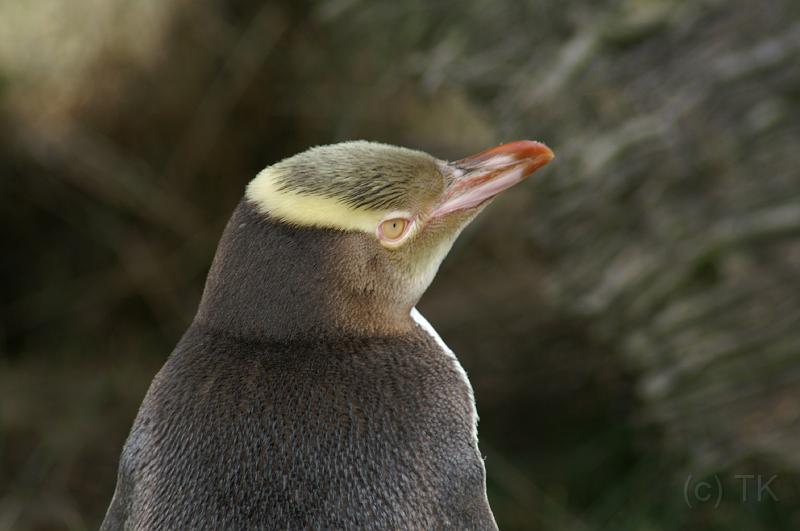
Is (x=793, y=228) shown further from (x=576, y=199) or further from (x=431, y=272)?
(x=431, y=272)

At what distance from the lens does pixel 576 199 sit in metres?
3.15

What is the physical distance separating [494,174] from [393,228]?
0.24 metres

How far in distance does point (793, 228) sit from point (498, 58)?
1.03 metres

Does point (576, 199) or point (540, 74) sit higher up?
point (540, 74)

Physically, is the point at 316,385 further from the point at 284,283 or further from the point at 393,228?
the point at 393,228

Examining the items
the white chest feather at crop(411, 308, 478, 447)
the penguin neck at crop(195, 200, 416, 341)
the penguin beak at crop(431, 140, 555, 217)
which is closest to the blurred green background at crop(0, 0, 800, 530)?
the penguin beak at crop(431, 140, 555, 217)

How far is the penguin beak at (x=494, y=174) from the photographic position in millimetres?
2082

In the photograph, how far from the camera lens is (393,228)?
198 centimetres

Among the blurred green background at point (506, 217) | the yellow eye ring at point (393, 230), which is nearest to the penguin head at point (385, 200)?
the yellow eye ring at point (393, 230)

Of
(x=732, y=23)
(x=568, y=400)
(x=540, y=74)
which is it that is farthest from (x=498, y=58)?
(x=568, y=400)

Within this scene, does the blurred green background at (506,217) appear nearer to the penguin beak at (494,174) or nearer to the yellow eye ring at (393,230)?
the penguin beak at (494,174)

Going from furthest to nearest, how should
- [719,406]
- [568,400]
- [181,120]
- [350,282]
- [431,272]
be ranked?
[181,120]
[568,400]
[719,406]
[431,272]
[350,282]

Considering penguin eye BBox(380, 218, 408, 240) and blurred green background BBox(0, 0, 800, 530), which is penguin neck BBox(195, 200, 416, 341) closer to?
penguin eye BBox(380, 218, 408, 240)

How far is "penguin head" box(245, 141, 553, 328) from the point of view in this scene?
1855 millimetres
